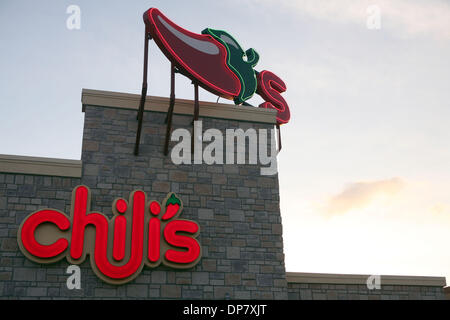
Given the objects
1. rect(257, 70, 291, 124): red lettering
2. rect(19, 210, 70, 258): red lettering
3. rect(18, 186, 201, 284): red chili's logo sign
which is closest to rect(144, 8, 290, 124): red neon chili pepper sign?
rect(257, 70, 291, 124): red lettering

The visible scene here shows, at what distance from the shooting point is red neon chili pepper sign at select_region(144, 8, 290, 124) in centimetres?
1457

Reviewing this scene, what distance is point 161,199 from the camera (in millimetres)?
14227

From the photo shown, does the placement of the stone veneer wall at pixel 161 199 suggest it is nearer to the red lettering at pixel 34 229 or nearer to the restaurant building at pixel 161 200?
the restaurant building at pixel 161 200

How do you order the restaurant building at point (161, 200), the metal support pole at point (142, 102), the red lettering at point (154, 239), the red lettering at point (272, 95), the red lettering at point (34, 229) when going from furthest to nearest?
the red lettering at point (272, 95)
the metal support pole at point (142, 102)
the red lettering at point (154, 239)
the restaurant building at point (161, 200)
the red lettering at point (34, 229)

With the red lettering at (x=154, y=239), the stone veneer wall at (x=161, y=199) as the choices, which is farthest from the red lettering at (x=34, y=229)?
the red lettering at (x=154, y=239)

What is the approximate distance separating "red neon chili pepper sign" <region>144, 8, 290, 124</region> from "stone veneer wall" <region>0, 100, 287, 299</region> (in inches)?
47.3

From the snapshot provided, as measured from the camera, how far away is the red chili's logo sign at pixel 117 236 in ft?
42.3

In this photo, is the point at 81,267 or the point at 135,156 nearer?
the point at 81,267

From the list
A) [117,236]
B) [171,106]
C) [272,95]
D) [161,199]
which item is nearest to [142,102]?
[171,106]

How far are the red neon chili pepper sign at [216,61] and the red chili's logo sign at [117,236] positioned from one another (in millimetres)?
3632

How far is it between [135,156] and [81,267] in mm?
3251
